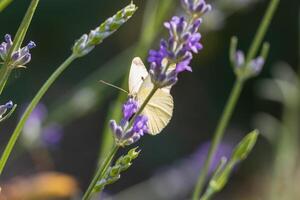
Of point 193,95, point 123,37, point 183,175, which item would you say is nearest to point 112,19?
point 183,175

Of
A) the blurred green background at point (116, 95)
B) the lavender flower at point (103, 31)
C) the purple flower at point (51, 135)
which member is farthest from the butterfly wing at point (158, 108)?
the blurred green background at point (116, 95)

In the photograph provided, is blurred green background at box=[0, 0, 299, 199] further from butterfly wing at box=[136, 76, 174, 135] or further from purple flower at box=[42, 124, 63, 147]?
butterfly wing at box=[136, 76, 174, 135]

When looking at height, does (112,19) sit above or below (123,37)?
above

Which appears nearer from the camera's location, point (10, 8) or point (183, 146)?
point (10, 8)

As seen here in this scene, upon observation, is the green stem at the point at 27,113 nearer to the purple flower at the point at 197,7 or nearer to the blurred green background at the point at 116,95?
the purple flower at the point at 197,7

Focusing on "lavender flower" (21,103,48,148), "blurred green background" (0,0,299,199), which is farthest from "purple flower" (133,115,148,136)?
"blurred green background" (0,0,299,199)

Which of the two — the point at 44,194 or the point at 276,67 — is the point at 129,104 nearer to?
the point at 44,194
